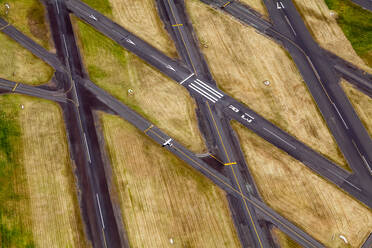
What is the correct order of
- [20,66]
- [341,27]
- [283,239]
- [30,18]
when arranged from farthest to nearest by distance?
1. [341,27]
2. [30,18]
3. [20,66]
4. [283,239]

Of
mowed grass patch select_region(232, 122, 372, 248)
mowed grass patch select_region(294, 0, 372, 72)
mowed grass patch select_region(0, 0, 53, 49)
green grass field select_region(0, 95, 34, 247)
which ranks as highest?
mowed grass patch select_region(294, 0, 372, 72)

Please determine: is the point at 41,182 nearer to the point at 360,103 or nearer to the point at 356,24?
the point at 360,103

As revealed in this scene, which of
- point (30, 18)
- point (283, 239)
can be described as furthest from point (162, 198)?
point (30, 18)

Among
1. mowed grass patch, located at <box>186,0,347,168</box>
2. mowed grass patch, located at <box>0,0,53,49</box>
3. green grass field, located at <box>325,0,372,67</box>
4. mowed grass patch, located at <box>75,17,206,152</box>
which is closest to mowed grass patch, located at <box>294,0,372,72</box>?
green grass field, located at <box>325,0,372,67</box>

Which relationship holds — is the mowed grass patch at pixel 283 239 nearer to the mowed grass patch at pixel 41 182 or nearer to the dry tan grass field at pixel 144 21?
the mowed grass patch at pixel 41 182

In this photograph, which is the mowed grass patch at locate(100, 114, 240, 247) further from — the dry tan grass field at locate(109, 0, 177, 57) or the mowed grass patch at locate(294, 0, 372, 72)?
the mowed grass patch at locate(294, 0, 372, 72)

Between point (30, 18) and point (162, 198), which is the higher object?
point (30, 18)
